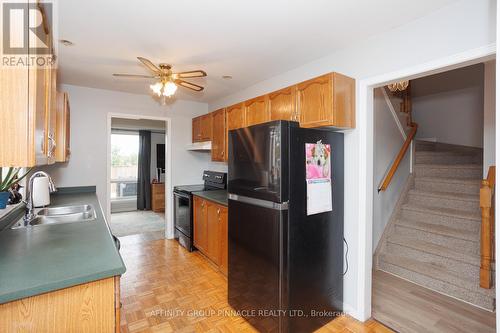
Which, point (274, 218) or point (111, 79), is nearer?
point (274, 218)

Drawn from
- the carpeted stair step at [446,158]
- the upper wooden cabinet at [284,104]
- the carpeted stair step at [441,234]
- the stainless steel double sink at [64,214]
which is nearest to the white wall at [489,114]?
the carpeted stair step at [441,234]

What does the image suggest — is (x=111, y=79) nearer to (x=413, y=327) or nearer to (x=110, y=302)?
(x=110, y=302)

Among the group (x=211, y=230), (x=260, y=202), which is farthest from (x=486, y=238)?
(x=211, y=230)

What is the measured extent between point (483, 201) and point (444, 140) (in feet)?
8.84

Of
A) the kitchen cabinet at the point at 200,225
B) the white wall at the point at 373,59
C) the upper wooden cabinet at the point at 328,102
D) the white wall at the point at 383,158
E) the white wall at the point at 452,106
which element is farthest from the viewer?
the white wall at the point at 452,106

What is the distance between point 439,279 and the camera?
2.60m

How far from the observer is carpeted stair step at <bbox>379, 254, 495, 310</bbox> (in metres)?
2.31

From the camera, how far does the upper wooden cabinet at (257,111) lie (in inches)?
110

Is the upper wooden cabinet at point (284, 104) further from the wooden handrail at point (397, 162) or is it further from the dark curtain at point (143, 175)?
the dark curtain at point (143, 175)

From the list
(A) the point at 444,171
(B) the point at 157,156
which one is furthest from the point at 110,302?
(B) the point at 157,156

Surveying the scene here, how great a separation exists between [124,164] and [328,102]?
631 cm

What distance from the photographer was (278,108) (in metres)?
2.61

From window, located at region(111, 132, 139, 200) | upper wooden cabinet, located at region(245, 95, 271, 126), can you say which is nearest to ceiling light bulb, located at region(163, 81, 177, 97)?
upper wooden cabinet, located at region(245, 95, 271, 126)

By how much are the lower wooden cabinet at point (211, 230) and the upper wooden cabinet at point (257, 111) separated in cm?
108
